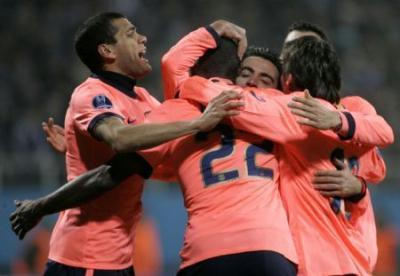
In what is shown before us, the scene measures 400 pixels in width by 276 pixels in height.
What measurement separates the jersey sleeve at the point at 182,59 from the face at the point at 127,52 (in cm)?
38

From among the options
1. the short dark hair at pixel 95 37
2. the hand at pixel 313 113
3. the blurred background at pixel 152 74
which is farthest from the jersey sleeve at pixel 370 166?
the blurred background at pixel 152 74

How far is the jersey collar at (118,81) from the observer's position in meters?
4.64

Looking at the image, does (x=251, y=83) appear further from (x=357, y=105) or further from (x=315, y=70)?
(x=357, y=105)

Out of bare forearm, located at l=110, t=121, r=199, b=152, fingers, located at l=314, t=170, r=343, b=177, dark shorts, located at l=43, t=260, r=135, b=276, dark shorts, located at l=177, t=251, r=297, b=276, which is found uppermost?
bare forearm, located at l=110, t=121, r=199, b=152

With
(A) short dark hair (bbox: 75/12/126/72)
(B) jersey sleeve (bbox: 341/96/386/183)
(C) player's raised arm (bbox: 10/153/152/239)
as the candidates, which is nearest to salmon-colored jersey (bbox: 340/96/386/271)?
(B) jersey sleeve (bbox: 341/96/386/183)

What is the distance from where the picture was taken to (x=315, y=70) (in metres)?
4.18

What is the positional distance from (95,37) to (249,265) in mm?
1491

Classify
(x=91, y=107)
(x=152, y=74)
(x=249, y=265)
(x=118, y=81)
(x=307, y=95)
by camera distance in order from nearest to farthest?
(x=249, y=265), (x=307, y=95), (x=91, y=107), (x=118, y=81), (x=152, y=74)

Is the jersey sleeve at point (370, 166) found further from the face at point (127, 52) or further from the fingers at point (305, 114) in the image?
the face at point (127, 52)

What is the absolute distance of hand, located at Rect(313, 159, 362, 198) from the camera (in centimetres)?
408

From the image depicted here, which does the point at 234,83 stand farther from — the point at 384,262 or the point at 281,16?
the point at 281,16

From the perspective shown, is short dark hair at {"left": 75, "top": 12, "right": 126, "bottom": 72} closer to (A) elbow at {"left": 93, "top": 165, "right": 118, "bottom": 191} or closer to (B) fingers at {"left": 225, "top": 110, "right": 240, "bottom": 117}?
(A) elbow at {"left": 93, "top": 165, "right": 118, "bottom": 191}

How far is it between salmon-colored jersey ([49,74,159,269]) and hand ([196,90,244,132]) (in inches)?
22.6

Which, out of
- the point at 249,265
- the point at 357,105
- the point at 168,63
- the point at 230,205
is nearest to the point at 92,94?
the point at 168,63
